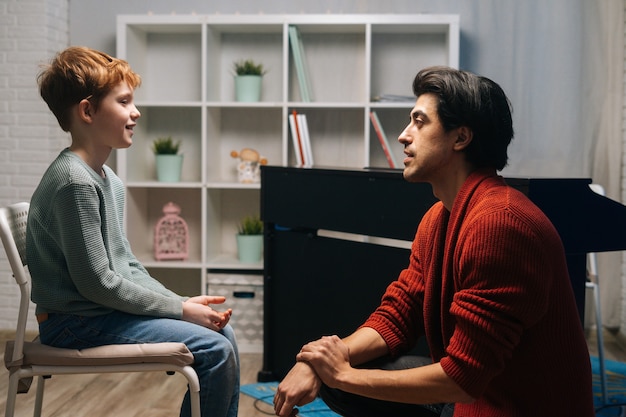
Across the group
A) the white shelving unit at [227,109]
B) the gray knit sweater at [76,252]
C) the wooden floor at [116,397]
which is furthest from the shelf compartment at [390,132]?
the gray knit sweater at [76,252]

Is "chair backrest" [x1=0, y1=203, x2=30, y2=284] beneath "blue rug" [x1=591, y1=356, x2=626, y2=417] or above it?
above

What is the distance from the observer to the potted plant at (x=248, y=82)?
3.94 meters

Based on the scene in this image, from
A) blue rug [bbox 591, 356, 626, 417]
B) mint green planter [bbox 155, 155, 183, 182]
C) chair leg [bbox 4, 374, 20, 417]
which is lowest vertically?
blue rug [bbox 591, 356, 626, 417]

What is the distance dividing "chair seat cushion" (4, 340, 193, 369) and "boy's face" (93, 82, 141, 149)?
0.49 metres

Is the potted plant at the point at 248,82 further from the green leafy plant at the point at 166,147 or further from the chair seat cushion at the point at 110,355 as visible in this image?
the chair seat cushion at the point at 110,355

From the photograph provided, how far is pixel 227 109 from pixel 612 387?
7.67 ft

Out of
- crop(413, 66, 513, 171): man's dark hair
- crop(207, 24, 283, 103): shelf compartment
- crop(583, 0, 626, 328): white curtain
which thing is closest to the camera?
crop(413, 66, 513, 171): man's dark hair

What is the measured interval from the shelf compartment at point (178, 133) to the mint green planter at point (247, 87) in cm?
32

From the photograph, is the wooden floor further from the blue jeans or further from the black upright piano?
the blue jeans

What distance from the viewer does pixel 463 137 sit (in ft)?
4.87

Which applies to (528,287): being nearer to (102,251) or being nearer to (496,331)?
(496,331)

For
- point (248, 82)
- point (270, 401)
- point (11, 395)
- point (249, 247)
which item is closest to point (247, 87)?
point (248, 82)

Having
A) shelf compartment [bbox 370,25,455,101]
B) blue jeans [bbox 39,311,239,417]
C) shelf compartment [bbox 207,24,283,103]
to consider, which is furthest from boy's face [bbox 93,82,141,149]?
shelf compartment [bbox 370,25,455,101]

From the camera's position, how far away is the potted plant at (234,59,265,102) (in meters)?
3.94
